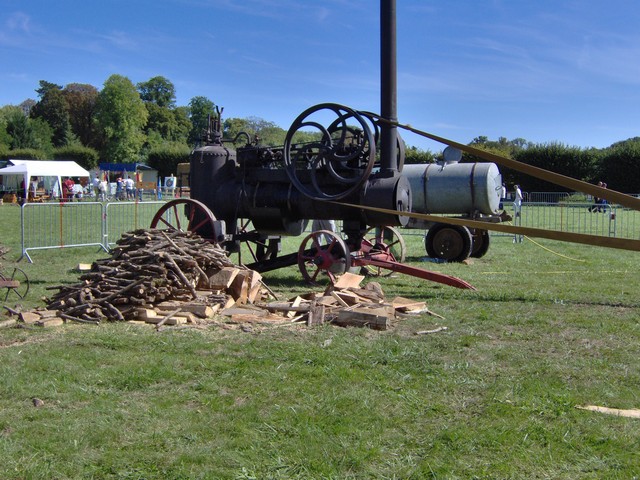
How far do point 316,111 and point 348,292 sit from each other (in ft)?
9.31

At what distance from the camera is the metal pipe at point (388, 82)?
32.8 ft

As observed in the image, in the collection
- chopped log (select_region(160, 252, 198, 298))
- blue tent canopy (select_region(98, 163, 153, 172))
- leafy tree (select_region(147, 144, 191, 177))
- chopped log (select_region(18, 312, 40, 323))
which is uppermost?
leafy tree (select_region(147, 144, 191, 177))

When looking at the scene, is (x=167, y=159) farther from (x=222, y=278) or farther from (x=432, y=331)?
(x=432, y=331)

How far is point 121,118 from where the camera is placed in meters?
85.8

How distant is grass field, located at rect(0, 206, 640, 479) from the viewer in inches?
157

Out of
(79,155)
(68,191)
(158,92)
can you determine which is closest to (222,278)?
(68,191)

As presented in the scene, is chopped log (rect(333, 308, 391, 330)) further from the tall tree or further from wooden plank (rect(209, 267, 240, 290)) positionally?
the tall tree

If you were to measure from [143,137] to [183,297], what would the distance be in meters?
83.7

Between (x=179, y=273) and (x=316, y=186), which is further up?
(x=316, y=186)

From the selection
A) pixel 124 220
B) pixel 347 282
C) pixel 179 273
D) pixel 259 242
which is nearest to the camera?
pixel 179 273

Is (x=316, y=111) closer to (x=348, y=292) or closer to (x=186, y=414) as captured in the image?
(x=348, y=292)

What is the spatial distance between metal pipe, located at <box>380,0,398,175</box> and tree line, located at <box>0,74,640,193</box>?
119 ft

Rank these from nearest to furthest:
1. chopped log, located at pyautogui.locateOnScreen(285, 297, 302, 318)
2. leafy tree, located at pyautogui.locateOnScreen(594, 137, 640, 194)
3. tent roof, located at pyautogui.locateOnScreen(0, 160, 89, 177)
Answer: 1. chopped log, located at pyautogui.locateOnScreen(285, 297, 302, 318)
2. tent roof, located at pyautogui.locateOnScreen(0, 160, 89, 177)
3. leafy tree, located at pyautogui.locateOnScreen(594, 137, 640, 194)

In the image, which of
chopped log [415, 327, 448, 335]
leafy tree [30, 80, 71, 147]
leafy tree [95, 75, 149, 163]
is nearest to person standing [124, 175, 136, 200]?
chopped log [415, 327, 448, 335]
